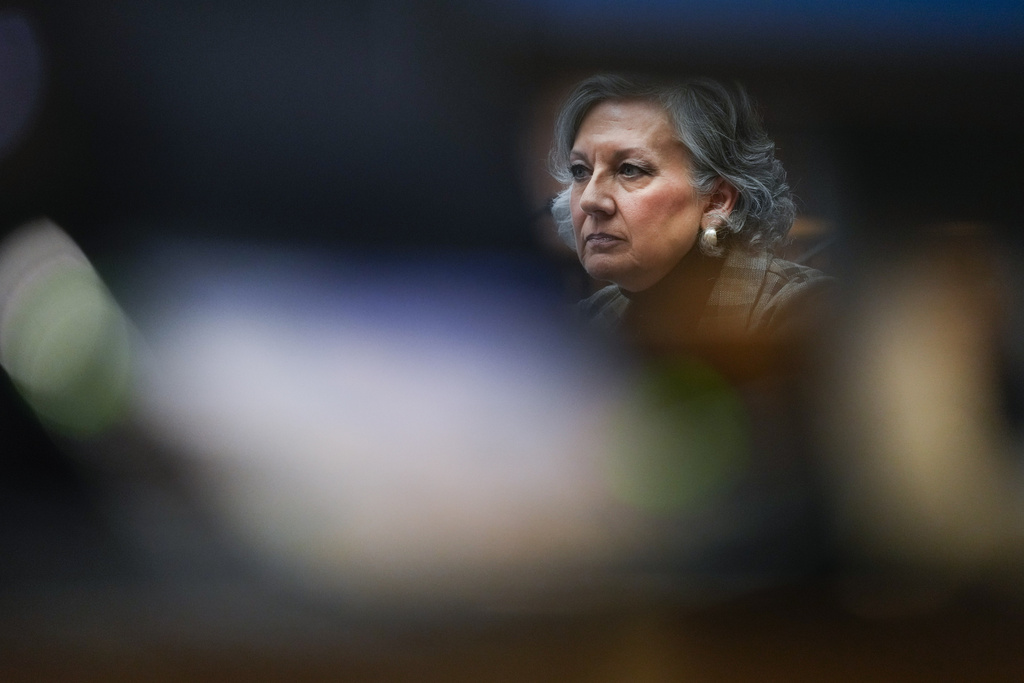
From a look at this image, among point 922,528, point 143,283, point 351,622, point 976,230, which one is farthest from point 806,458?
point 143,283

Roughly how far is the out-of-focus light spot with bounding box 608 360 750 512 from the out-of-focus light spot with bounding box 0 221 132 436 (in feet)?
3.67

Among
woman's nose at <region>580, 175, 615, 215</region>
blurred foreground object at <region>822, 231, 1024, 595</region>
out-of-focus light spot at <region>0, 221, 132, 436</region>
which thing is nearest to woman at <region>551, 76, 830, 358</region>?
woman's nose at <region>580, 175, 615, 215</region>

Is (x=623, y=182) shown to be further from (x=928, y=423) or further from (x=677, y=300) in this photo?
(x=928, y=423)

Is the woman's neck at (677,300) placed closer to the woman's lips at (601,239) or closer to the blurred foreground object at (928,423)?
the woman's lips at (601,239)

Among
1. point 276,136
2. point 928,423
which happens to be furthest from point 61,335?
point 928,423

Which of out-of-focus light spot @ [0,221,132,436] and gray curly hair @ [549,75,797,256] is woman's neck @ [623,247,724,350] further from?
out-of-focus light spot @ [0,221,132,436]

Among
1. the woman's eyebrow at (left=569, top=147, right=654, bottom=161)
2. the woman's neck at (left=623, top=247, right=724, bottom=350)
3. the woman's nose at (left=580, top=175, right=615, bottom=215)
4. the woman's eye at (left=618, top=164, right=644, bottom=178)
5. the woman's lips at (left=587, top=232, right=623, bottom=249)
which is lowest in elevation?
the woman's neck at (left=623, top=247, right=724, bottom=350)

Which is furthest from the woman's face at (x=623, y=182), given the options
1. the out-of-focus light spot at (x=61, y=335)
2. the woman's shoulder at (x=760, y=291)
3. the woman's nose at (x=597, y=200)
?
the out-of-focus light spot at (x=61, y=335)

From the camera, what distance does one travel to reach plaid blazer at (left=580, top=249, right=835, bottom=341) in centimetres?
191

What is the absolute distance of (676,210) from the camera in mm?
1881

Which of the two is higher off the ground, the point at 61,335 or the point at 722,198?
the point at 722,198

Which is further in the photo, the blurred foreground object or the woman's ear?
the blurred foreground object

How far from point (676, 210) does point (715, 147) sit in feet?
0.52

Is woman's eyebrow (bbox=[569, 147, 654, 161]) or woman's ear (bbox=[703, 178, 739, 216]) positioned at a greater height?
woman's eyebrow (bbox=[569, 147, 654, 161])
